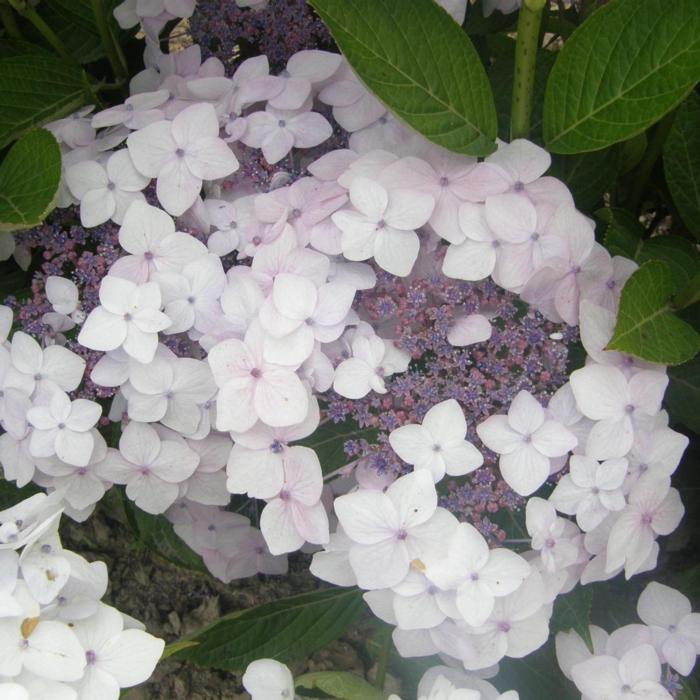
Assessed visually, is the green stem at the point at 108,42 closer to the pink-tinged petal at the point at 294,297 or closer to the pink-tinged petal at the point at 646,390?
the pink-tinged petal at the point at 294,297

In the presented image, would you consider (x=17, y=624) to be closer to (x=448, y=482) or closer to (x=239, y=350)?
(x=239, y=350)

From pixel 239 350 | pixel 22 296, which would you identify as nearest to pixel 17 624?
pixel 239 350

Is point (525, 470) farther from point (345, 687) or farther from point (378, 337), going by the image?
point (345, 687)

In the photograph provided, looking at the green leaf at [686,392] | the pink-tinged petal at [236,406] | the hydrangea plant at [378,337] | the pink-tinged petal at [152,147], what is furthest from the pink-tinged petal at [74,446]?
the green leaf at [686,392]

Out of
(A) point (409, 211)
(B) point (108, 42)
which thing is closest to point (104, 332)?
(A) point (409, 211)

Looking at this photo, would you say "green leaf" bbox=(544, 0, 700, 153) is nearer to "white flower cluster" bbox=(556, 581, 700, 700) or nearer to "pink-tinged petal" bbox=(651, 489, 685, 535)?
"pink-tinged petal" bbox=(651, 489, 685, 535)

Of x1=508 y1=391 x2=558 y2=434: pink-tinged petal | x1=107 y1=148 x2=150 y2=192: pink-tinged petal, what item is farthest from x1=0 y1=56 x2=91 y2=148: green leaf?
x1=508 y1=391 x2=558 y2=434: pink-tinged petal
